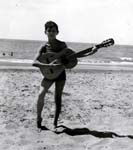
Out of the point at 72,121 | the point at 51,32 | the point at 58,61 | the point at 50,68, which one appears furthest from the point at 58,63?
the point at 72,121

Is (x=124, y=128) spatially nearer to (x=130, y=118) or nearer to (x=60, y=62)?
(x=130, y=118)

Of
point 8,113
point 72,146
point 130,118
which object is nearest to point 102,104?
point 130,118

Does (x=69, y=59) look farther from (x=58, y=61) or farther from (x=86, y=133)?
(x=86, y=133)

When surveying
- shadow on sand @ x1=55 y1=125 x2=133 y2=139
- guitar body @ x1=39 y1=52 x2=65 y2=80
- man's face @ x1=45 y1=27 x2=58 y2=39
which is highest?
man's face @ x1=45 y1=27 x2=58 y2=39

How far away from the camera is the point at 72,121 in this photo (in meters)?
8.34

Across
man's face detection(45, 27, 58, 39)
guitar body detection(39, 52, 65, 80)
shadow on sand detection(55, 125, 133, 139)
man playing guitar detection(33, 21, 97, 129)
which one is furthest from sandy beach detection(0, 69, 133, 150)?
man's face detection(45, 27, 58, 39)

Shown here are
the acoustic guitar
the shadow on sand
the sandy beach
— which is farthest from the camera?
the acoustic guitar

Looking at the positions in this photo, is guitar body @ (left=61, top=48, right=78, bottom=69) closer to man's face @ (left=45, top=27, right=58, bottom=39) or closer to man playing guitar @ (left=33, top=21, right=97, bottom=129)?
man playing guitar @ (left=33, top=21, right=97, bottom=129)

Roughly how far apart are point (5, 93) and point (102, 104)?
309cm

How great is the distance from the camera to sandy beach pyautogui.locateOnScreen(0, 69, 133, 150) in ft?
21.2

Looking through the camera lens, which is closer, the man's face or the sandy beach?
the sandy beach

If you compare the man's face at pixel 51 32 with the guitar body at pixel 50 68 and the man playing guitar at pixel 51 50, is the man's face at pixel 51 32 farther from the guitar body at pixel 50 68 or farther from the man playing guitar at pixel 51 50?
the guitar body at pixel 50 68

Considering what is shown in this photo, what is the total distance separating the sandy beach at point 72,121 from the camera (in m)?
6.46

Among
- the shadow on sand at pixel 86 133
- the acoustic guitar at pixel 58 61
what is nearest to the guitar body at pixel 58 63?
the acoustic guitar at pixel 58 61
